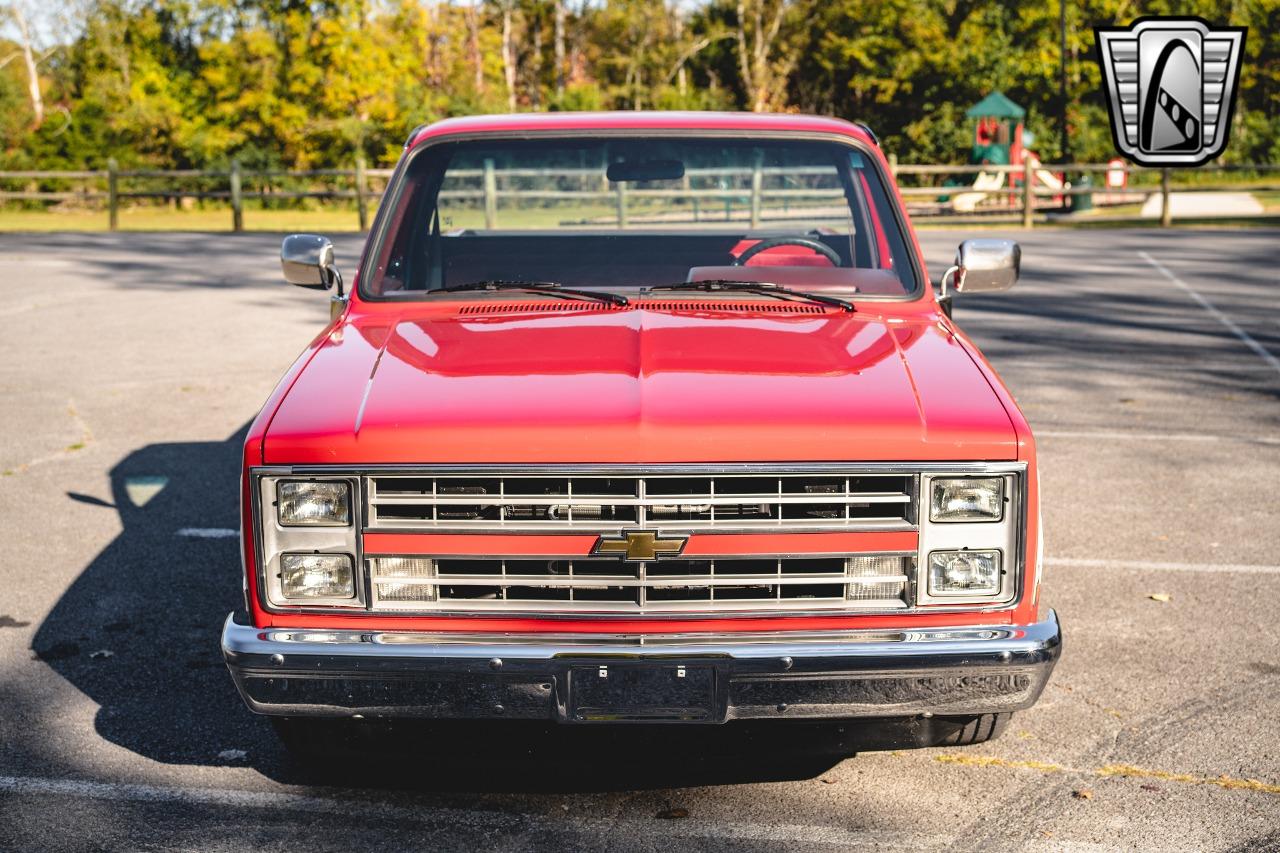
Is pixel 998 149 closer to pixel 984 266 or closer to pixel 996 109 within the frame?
pixel 996 109

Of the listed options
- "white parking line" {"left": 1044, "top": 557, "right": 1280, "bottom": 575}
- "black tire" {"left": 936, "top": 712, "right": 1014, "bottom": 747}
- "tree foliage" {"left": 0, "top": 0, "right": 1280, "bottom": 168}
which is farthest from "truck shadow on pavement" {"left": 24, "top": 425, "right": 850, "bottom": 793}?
"tree foliage" {"left": 0, "top": 0, "right": 1280, "bottom": 168}

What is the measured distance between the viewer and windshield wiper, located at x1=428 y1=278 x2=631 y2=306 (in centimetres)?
455

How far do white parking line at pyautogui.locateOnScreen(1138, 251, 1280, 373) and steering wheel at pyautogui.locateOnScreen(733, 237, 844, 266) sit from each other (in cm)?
689

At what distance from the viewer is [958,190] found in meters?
34.3

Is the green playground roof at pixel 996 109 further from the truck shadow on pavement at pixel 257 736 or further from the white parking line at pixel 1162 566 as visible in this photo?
the truck shadow on pavement at pixel 257 736

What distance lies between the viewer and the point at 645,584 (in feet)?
11.5

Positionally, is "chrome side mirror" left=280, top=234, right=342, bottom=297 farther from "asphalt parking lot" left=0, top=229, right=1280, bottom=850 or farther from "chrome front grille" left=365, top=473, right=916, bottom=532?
"chrome front grille" left=365, top=473, right=916, bottom=532

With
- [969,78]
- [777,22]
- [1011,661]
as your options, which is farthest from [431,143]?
[777,22]

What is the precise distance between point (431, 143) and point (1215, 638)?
3.24 meters

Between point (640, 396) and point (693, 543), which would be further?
point (640, 396)

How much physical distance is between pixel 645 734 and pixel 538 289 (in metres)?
1.42

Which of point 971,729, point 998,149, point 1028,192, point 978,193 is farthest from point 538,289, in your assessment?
point 998,149

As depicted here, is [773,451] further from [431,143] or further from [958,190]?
[958,190]

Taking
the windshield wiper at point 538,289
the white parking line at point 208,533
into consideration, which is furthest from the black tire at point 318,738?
the white parking line at point 208,533
